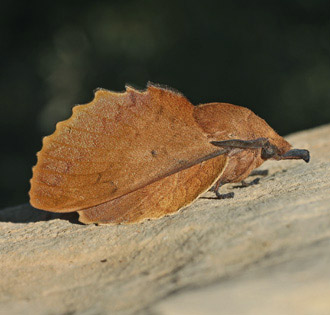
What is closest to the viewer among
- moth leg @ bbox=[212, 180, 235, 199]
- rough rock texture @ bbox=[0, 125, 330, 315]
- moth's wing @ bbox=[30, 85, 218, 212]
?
rough rock texture @ bbox=[0, 125, 330, 315]

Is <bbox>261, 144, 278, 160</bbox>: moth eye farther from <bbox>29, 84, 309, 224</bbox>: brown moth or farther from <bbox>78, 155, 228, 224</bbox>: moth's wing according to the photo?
<bbox>78, 155, 228, 224</bbox>: moth's wing

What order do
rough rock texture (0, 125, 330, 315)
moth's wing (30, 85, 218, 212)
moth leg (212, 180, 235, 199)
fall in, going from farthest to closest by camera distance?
moth leg (212, 180, 235, 199)
moth's wing (30, 85, 218, 212)
rough rock texture (0, 125, 330, 315)

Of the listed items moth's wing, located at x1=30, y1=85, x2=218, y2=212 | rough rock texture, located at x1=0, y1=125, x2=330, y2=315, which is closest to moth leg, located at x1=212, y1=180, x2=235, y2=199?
rough rock texture, located at x1=0, y1=125, x2=330, y2=315


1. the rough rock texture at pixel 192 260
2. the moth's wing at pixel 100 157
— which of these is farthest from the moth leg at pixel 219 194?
the moth's wing at pixel 100 157

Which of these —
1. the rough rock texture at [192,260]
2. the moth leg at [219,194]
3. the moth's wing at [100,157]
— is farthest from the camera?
the moth leg at [219,194]

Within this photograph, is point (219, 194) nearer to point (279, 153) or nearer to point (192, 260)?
point (279, 153)

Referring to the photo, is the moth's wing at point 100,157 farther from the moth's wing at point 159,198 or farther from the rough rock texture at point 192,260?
the rough rock texture at point 192,260
